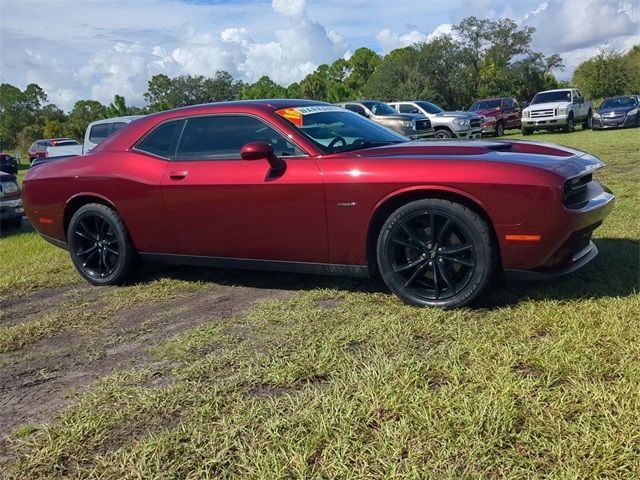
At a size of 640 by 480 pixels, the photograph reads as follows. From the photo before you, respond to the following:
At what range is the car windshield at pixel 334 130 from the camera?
423cm

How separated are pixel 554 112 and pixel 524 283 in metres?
21.2

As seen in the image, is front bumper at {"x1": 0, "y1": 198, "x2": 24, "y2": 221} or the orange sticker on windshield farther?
front bumper at {"x1": 0, "y1": 198, "x2": 24, "y2": 221}

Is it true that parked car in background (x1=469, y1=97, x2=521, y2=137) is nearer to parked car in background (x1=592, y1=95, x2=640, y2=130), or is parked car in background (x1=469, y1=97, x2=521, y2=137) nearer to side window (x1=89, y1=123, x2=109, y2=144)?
parked car in background (x1=592, y1=95, x2=640, y2=130)

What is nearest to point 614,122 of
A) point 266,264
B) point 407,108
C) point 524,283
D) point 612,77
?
point 407,108

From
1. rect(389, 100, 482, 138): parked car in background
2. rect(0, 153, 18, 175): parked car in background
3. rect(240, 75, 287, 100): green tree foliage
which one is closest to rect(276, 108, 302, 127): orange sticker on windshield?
rect(389, 100, 482, 138): parked car in background

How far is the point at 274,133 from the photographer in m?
4.25

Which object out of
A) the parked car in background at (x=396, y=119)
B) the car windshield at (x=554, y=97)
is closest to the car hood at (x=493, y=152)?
the parked car in background at (x=396, y=119)

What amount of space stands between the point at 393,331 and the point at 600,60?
57.2 m

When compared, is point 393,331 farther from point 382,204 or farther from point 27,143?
point 27,143

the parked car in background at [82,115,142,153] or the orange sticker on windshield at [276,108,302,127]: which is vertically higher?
the orange sticker on windshield at [276,108,302,127]

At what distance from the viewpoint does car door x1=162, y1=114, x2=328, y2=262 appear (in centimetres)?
403

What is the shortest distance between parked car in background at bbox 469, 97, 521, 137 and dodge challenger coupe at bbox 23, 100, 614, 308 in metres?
21.0

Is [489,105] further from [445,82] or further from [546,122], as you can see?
[445,82]

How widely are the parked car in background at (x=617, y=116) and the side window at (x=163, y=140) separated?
23.1m
